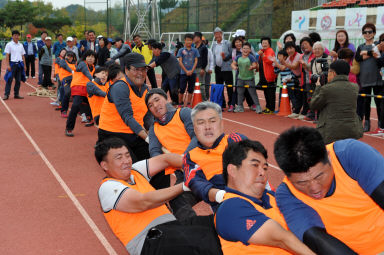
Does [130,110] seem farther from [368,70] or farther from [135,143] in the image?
[368,70]

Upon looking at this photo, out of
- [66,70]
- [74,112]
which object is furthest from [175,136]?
[66,70]

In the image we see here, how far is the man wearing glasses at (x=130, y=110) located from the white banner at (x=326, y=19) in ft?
71.5

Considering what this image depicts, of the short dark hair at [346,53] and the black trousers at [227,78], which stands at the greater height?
the short dark hair at [346,53]

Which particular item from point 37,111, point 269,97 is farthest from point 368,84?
point 37,111

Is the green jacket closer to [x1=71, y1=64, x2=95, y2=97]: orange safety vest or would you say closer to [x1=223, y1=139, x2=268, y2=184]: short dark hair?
[x1=223, y1=139, x2=268, y2=184]: short dark hair

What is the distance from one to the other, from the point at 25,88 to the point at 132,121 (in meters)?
15.1

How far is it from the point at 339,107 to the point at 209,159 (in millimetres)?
2582

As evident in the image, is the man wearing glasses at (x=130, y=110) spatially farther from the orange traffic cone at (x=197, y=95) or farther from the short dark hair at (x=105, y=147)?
the orange traffic cone at (x=197, y=95)

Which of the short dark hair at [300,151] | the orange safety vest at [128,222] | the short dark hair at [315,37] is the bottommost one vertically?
the orange safety vest at [128,222]

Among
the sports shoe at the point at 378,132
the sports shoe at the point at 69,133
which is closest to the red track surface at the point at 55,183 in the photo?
the sports shoe at the point at 69,133

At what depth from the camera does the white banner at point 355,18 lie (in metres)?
23.6

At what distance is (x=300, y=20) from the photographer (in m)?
27.2

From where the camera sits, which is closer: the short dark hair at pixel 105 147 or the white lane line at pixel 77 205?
the short dark hair at pixel 105 147

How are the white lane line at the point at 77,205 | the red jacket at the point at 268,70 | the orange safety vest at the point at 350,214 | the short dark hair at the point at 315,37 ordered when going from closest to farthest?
the orange safety vest at the point at 350,214, the white lane line at the point at 77,205, the short dark hair at the point at 315,37, the red jacket at the point at 268,70
